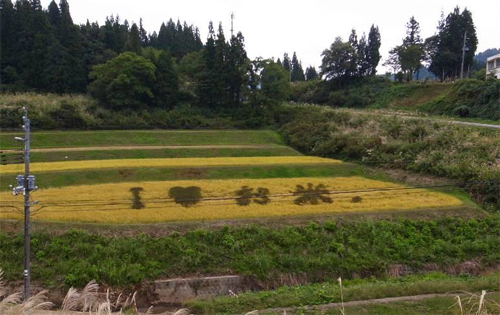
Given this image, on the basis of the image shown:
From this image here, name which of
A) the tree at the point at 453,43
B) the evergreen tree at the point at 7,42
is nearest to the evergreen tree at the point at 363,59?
the tree at the point at 453,43

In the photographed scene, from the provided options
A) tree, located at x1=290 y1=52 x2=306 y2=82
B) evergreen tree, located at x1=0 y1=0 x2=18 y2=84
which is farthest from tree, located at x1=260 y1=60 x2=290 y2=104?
tree, located at x1=290 y1=52 x2=306 y2=82

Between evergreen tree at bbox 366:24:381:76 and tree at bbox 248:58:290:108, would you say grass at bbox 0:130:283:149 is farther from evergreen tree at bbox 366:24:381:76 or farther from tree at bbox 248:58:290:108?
evergreen tree at bbox 366:24:381:76

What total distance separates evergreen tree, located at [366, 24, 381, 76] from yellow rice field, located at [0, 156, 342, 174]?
26.7 m

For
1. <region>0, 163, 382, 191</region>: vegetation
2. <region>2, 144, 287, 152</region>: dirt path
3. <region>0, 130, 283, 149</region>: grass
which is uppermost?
<region>0, 130, 283, 149</region>: grass

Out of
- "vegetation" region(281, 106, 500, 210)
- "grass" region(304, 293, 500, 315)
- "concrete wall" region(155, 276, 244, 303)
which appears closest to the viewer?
"grass" region(304, 293, 500, 315)

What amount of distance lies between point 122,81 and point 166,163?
575 inches

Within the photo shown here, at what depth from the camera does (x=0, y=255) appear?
12156mm

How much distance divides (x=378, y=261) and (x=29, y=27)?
40.4 metres

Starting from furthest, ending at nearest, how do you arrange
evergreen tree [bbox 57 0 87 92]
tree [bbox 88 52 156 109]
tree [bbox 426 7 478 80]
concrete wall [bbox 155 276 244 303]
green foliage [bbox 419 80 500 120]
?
tree [bbox 426 7 478 80]
evergreen tree [bbox 57 0 87 92]
tree [bbox 88 52 156 109]
green foliage [bbox 419 80 500 120]
concrete wall [bbox 155 276 244 303]

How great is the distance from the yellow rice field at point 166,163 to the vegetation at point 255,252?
797 centimetres

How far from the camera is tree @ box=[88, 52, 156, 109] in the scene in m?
34.0

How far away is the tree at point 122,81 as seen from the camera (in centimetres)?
3400

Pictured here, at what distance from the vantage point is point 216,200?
54.9 ft

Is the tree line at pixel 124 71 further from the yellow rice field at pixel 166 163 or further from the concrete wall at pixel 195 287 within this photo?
the concrete wall at pixel 195 287
